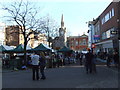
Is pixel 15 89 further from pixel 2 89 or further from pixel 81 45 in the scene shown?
pixel 81 45

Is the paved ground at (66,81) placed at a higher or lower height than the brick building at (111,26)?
lower

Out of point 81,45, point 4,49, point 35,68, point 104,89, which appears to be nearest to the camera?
point 104,89

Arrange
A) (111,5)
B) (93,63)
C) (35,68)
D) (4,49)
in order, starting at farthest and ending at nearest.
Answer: (111,5), (4,49), (93,63), (35,68)

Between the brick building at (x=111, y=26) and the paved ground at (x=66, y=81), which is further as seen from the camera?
the brick building at (x=111, y=26)

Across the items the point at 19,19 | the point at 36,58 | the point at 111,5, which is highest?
the point at 111,5

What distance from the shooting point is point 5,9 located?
26.8 m

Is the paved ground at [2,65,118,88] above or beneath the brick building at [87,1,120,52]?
beneath

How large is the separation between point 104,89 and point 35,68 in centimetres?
526

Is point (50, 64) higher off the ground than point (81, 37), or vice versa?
point (81, 37)

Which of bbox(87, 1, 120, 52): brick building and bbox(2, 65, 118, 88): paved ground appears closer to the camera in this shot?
bbox(2, 65, 118, 88): paved ground

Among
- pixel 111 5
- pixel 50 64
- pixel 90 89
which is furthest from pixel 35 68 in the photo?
pixel 111 5

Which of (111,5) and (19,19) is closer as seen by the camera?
(19,19)

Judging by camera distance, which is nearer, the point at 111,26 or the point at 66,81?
the point at 66,81

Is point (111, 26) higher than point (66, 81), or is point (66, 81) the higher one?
point (111, 26)
